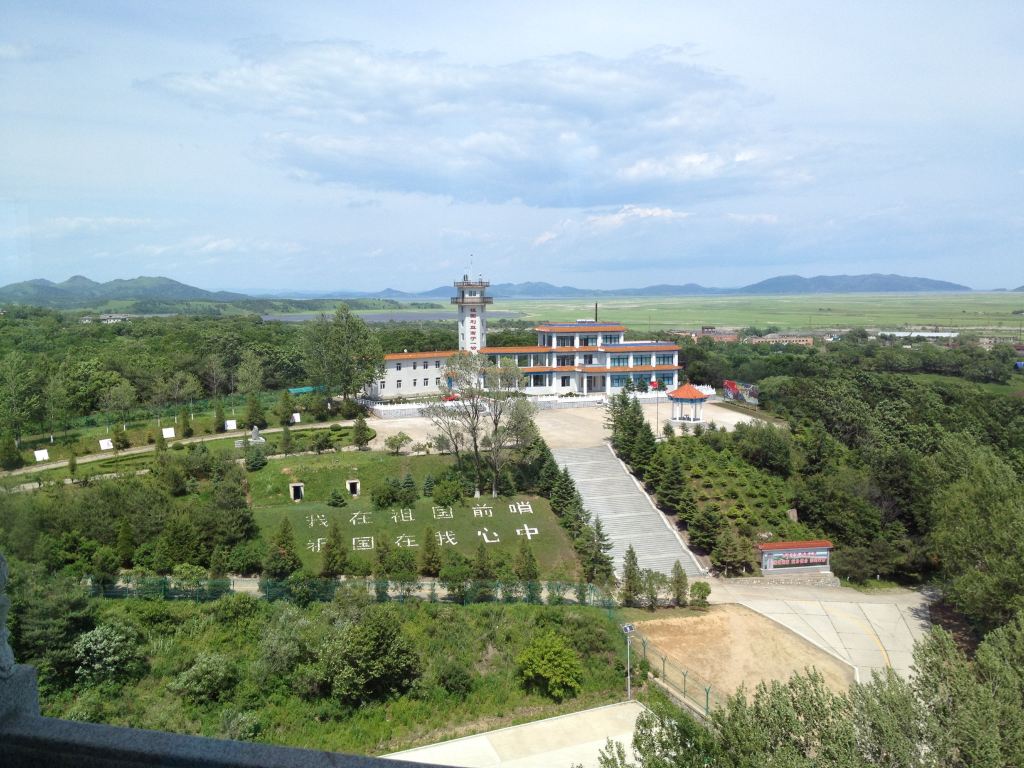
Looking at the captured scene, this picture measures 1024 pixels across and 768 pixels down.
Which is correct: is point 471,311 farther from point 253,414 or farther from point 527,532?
point 527,532

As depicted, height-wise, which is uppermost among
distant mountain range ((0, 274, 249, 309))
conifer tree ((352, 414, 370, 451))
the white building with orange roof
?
distant mountain range ((0, 274, 249, 309))

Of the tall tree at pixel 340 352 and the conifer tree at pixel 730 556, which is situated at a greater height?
the tall tree at pixel 340 352

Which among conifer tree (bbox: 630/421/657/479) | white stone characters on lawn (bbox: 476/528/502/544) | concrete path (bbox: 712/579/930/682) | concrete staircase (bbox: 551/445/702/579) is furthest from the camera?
conifer tree (bbox: 630/421/657/479)

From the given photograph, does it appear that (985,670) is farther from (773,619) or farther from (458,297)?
(458,297)

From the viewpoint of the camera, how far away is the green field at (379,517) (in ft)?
55.9

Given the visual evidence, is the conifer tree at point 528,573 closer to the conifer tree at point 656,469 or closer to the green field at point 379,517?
the green field at point 379,517

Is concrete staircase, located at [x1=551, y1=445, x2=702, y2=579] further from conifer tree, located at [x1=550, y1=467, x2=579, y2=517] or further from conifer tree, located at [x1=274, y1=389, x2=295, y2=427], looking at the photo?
conifer tree, located at [x1=274, y1=389, x2=295, y2=427]

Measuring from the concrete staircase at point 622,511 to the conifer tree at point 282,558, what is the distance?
815 cm

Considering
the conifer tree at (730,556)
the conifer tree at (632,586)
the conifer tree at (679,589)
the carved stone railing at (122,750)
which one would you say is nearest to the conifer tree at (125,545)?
the conifer tree at (632,586)

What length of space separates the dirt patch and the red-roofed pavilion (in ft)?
42.4

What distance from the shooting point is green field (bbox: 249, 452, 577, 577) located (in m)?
17.0

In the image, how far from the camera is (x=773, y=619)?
14820 mm

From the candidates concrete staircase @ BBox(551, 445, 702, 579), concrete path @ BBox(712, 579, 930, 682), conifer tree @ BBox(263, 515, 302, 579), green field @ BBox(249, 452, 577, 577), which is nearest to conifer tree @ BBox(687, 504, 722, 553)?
concrete staircase @ BBox(551, 445, 702, 579)

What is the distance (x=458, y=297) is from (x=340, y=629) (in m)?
22.6
